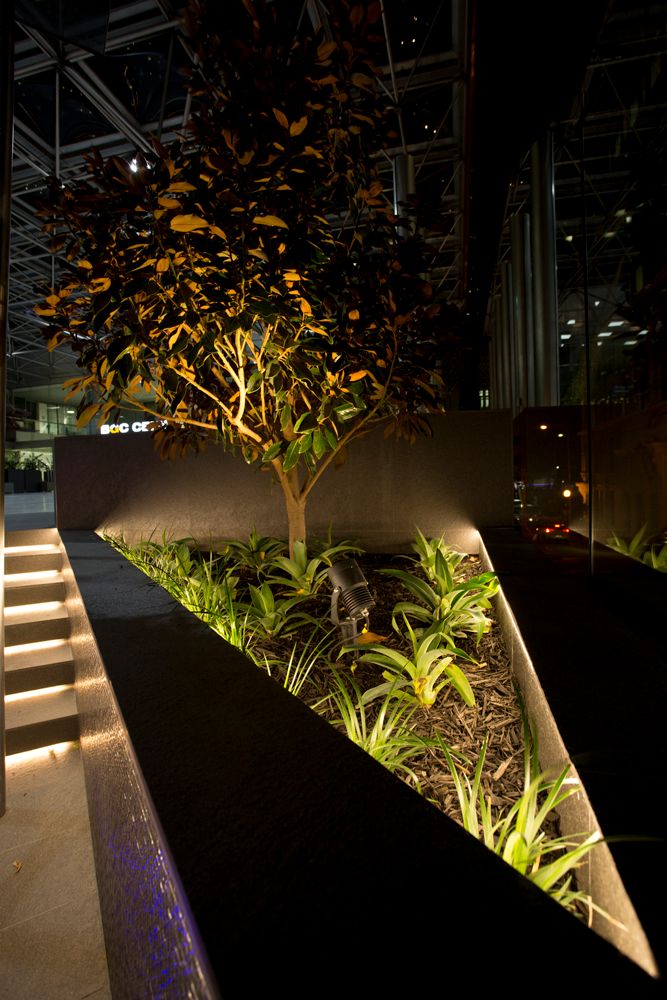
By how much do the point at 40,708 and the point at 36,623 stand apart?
2.23 ft

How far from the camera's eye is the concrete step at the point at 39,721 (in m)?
2.21

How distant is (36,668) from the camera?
2.59 m

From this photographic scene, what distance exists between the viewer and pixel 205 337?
2197 millimetres

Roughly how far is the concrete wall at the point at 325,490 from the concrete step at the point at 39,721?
8.04ft

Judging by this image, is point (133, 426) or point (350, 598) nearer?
point (350, 598)

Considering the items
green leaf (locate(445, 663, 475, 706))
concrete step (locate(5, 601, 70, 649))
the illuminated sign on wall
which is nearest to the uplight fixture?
green leaf (locate(445, 663, 475, 706))

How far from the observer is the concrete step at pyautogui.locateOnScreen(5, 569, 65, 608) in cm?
326

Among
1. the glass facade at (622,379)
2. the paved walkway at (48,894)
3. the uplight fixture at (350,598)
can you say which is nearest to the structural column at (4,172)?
the paved walkway at (48,894)

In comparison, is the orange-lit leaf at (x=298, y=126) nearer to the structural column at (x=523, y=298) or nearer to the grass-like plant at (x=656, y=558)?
the grass-like plant at (x=656, y=558)

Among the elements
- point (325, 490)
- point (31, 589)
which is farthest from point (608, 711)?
point (325, 490)

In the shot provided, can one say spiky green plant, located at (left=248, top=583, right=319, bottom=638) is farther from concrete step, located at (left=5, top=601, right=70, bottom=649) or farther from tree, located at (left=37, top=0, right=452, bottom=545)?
concrete step, located at (left=5, top=601, right=70, bottom=649)

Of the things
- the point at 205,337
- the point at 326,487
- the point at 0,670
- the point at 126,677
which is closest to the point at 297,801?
the point at 126,677

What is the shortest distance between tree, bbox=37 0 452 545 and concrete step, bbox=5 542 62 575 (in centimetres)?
183

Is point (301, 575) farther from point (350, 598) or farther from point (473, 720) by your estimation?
point (473, 720)
